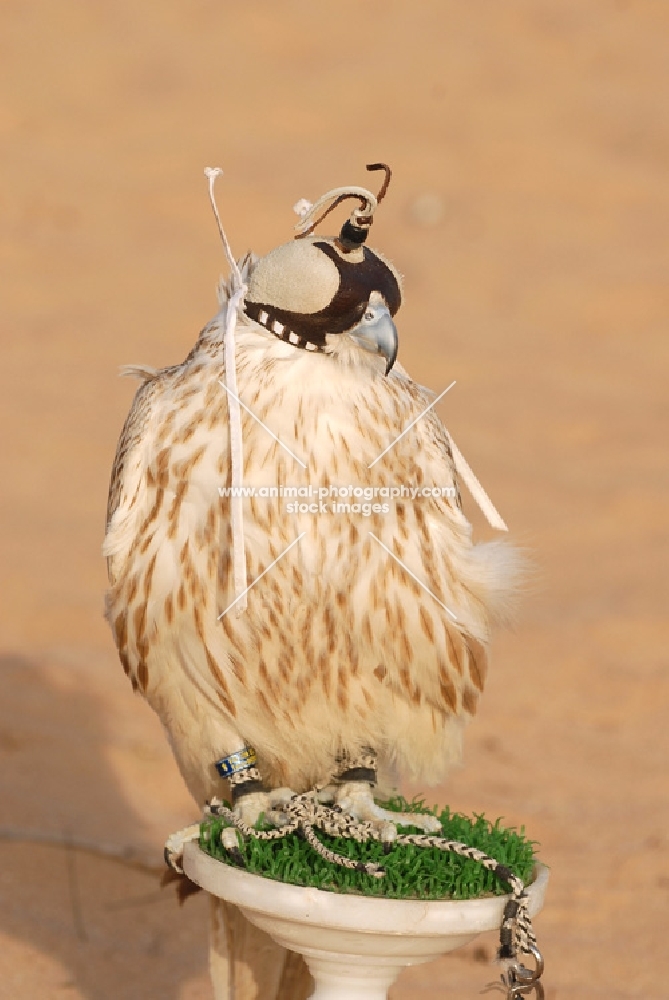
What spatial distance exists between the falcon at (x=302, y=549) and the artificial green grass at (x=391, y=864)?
0.06 m

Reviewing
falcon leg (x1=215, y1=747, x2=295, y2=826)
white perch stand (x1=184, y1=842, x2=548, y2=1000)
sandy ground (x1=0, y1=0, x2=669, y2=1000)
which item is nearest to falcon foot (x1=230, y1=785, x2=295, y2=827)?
falcon leg (x1=215, y1=747, x2=295, y2=826)

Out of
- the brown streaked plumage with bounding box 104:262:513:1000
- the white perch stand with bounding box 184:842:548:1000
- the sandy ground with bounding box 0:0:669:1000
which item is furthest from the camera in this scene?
the sandy ground with bounding box 0:0:669:1000

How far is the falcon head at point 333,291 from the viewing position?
1.98m

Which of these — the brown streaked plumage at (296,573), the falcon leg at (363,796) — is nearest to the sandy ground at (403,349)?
the brown streaked plumage at (296,573)

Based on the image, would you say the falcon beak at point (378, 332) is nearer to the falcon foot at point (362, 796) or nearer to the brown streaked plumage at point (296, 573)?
the brown streaked plumage at point (296, 573)

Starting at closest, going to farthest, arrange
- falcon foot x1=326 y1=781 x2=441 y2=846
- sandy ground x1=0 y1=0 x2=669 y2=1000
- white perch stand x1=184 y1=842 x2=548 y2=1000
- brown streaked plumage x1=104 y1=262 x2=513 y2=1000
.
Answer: white perch stand x1=184 y1=842 x2=548 y2=1000 → brown streaked plumage x1=104 y1=262 x2=513 y2=1000 → falcon foot x1=326 y1=781 x2=441 y2=846 → sandy ground x1=0 y1=0 x2=669 y2=1000

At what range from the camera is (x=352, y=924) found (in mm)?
1960

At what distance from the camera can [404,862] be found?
209 centimetres

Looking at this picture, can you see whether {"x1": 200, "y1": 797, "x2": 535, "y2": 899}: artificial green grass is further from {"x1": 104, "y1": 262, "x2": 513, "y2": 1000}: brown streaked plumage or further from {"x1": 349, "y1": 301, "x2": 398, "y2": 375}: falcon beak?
{"x1": 349, "y1": 301, "x2": 398, "y2": 375}: falcon beak

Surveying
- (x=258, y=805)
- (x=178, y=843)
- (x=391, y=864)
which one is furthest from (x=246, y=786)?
(x=391, y=864)

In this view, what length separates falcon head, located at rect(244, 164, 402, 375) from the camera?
6.50 feet

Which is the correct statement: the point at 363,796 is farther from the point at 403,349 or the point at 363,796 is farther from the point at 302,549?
the point at 403,349

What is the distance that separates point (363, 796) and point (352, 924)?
1.11ft

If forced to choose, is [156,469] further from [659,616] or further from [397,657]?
[659,616]
